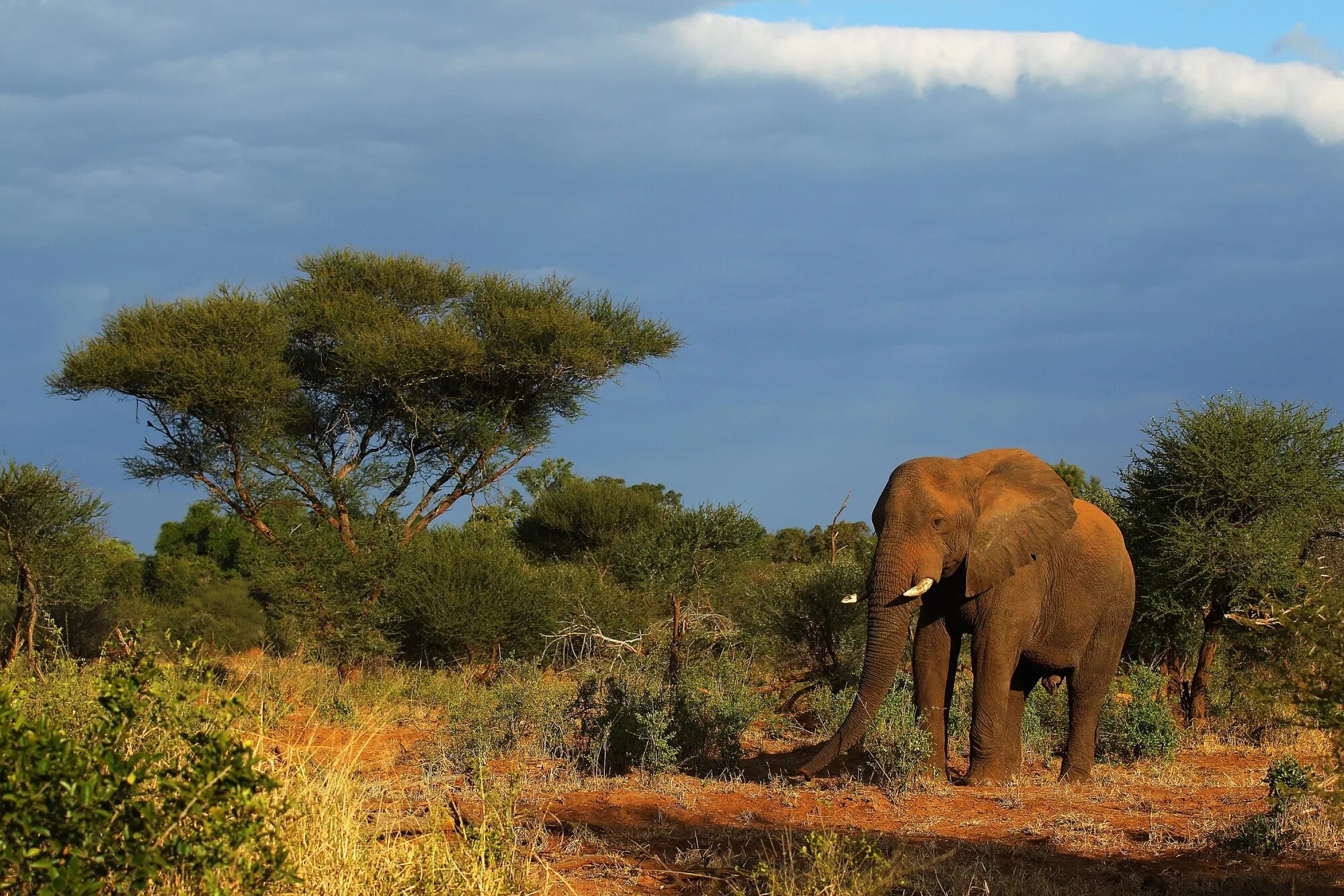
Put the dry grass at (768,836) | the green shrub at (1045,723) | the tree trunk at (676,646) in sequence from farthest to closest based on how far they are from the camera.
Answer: the tree trunk at (676,646) < the green shrub at (1045,723) < the dry grass at (768,836)

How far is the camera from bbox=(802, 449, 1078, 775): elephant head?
9.57 metres

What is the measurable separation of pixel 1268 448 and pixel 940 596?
6.31m

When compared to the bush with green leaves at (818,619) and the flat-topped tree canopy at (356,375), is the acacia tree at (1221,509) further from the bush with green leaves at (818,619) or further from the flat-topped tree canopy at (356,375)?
the flat-topped tree canopy at (356,375)

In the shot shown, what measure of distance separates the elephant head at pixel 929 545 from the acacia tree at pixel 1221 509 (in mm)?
4758

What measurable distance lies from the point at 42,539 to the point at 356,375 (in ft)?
21.3

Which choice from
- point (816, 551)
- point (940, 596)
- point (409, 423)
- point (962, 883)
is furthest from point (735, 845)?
point (816, 551)

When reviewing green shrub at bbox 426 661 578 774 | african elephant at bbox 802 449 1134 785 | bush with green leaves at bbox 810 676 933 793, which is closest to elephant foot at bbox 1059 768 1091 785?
african elephant at bbox 802 449 1134 785

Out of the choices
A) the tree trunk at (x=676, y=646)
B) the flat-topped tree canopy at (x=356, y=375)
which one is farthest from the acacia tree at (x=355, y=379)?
the tree trunk at (x=676, y=646)

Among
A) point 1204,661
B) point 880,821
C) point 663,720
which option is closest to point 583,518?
point 1204,661

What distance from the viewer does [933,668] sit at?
10008 millimetres

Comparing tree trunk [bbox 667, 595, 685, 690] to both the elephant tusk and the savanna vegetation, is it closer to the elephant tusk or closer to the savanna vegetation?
the savanna vegetation

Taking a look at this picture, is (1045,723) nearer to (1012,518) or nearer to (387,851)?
(1012,518)

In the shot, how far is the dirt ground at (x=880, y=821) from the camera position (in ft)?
21.6

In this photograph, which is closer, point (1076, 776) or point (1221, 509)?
point (1076, 776)
